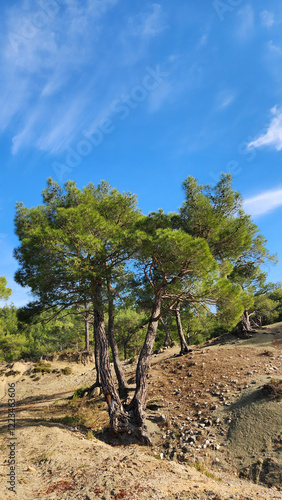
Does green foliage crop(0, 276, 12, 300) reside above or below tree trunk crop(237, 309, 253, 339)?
above

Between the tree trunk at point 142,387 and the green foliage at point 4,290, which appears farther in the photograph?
the green foliage at point 4,290

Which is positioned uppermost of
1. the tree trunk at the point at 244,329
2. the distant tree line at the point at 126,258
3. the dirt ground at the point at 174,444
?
the distant tree line at the point at 126,258

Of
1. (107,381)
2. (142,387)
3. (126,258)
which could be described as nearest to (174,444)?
(142,387)

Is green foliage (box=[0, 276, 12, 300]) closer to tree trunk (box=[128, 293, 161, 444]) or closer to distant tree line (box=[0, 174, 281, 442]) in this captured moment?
distant tree line (box=[0, 174, 281, 442])

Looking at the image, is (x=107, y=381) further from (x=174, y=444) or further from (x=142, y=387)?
(x=174, y=444)

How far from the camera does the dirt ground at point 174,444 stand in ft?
17.9

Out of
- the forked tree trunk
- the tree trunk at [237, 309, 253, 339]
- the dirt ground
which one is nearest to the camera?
the dirt ground

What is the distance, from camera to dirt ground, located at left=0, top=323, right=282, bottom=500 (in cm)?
545

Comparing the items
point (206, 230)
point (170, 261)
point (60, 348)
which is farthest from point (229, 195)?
point (60, 348)

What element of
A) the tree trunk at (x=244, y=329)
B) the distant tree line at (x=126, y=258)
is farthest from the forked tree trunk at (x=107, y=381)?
the tree trunk at (x=244, y=329)

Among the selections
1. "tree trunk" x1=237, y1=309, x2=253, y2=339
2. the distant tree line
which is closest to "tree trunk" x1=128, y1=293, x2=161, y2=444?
the distant tree line

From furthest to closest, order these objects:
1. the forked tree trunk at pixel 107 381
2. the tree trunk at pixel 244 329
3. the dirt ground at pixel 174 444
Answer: the tree trunk at pixel 244 329 < the forked tree trunk at pixel 107 381 < the dirt ground at pixel 174 444

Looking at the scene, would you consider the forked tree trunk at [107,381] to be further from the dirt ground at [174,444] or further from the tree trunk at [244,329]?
the tree trunk at [244,329]

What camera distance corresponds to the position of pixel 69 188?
1292 centimetres
